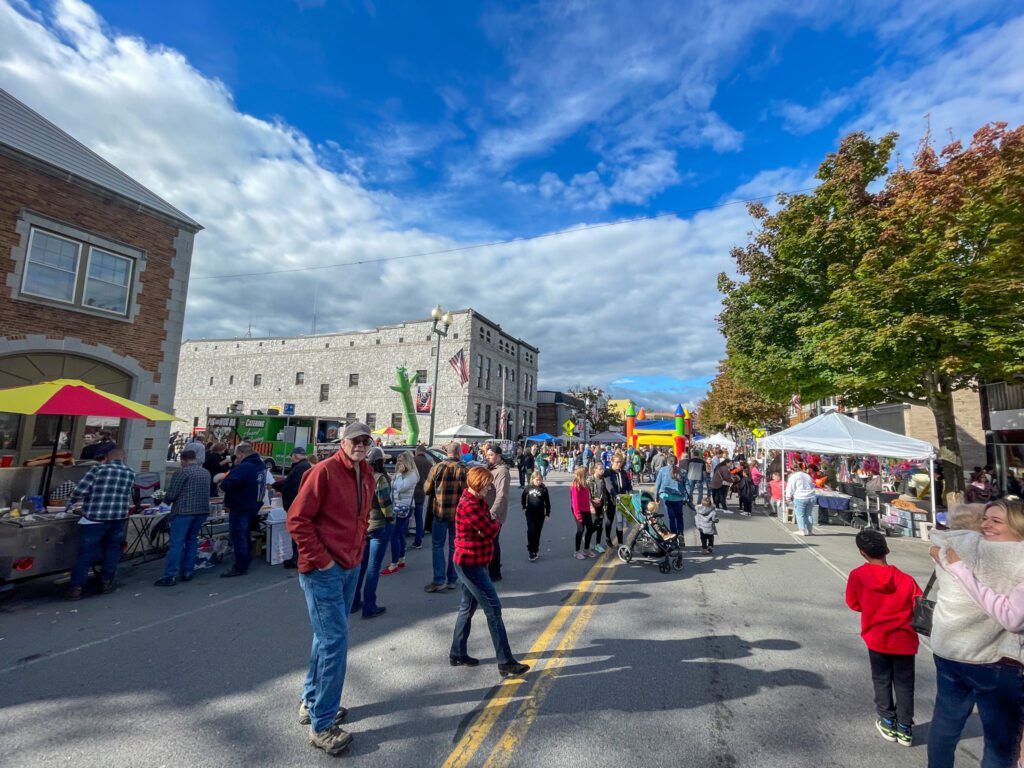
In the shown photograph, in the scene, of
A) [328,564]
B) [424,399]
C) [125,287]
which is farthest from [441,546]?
[424,399]

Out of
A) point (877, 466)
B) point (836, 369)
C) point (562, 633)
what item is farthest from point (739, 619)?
point (877, 466)

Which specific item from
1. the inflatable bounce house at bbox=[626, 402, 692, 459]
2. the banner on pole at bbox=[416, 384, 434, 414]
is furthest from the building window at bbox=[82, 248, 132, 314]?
the inflatable bounce house at bbox=[626, 402, 692, 459]

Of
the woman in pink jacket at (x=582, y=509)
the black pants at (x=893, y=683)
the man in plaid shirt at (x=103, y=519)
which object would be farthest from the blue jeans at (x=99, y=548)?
the black pants at (x=893, y=683)

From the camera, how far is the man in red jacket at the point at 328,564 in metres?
3.04

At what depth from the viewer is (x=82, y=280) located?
1153 cm

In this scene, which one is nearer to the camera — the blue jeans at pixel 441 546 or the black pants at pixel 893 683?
the black pants at pixel 893 683

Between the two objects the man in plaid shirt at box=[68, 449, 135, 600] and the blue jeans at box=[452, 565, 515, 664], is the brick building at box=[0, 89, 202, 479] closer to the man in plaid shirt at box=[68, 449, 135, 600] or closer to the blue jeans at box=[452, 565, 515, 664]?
the man in plaid shirt at box=[68, 449, 135, 600]

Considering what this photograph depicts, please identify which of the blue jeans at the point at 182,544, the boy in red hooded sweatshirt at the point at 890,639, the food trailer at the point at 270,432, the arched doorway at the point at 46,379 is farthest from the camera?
the food trailer at the point at 270,432

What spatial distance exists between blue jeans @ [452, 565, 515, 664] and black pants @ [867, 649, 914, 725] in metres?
2.70

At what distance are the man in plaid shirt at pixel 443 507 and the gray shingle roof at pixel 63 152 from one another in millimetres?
12221

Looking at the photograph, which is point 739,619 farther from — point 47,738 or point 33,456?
point 33,456

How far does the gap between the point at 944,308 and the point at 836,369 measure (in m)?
2.61

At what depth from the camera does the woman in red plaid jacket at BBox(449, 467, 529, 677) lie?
4.03 meters

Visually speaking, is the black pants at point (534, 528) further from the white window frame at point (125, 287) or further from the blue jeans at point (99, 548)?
the white window frame at point (125, 287)
